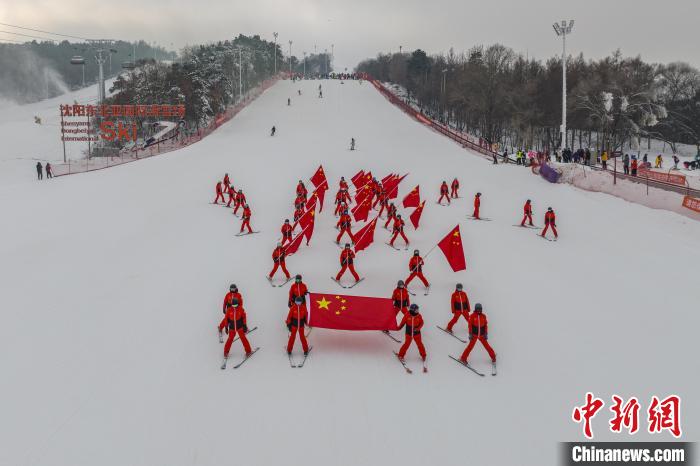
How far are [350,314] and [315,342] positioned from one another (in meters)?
1.02

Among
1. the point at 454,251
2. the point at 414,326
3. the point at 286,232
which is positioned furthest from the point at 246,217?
the point at 414,326

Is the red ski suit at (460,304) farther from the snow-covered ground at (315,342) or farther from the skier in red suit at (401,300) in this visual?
the skier in red suit at (401,300)

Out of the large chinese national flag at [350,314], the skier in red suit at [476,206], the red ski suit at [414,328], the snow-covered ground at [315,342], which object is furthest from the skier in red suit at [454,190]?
the red ski suit at [414,328]

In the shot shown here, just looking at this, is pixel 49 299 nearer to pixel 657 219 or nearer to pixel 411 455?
pixel 411 455

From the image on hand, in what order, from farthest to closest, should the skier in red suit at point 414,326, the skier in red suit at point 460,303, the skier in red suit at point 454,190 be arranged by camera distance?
the skier in red suit at point 454,190 → the skier in red suit at point 460,303 → the skier in red suit at point 414,326

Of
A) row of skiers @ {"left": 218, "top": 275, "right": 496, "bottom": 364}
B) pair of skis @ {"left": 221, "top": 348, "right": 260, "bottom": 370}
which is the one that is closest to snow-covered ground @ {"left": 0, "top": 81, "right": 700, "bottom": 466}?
pair of skis @ {"left": 221, "top": 348, "right": 260, "bottom": 370}

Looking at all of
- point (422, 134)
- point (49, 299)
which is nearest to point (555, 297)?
point (49, 299)

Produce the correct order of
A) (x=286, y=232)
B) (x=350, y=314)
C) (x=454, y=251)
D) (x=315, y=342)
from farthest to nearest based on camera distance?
(x=286, y=232), (x=454, y=251), (x=315, y=342), (x=350, y=314)

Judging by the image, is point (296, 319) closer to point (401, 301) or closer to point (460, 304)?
point (401, 301)

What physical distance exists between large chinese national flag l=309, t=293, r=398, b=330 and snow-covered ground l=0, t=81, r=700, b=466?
56 centimetres

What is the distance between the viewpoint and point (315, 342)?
9531 millimetres

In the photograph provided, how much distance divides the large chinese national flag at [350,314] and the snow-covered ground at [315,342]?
563mm

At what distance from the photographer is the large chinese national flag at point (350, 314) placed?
9086mm

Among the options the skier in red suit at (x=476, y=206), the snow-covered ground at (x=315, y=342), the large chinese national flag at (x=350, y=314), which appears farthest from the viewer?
the skier in red suit at (x=476, y=206)
